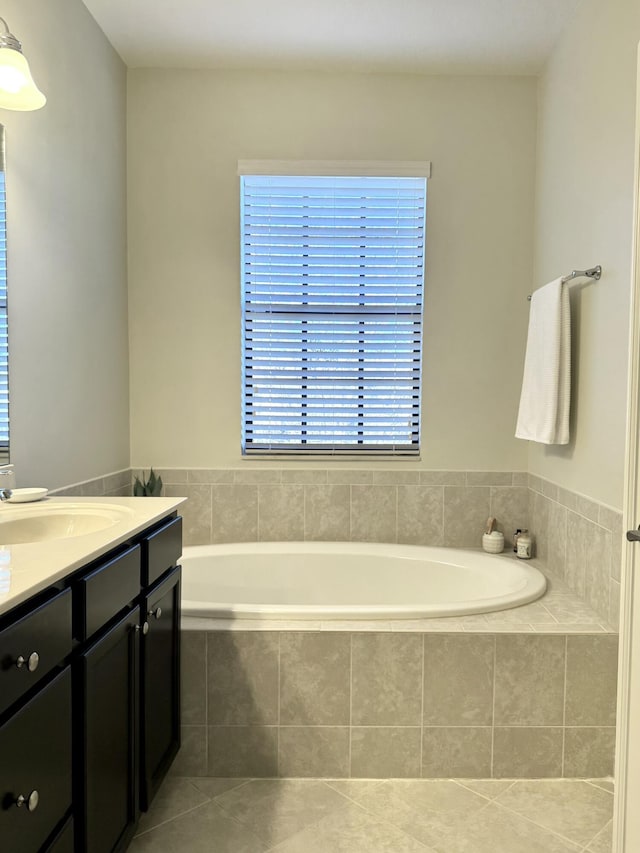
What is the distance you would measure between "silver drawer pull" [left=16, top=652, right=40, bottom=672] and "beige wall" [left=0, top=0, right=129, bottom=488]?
1088 millimetres

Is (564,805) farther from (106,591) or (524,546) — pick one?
(106,591)

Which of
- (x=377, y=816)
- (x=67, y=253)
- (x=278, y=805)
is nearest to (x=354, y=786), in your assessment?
(x=377, y=816)

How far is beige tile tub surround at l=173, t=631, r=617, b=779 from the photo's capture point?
196 cm

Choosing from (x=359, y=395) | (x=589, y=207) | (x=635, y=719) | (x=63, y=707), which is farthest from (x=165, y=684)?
(x=589, y=207)

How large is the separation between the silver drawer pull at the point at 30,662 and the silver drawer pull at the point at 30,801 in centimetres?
20

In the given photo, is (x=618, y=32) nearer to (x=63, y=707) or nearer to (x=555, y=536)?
(x=555, y=536)

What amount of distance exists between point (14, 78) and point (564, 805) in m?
2.64

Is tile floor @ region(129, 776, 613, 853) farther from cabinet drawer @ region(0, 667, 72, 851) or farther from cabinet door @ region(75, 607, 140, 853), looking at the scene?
cabinet drawer @ region(0, 667, 72, 851)

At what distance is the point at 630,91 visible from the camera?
6.51 feet

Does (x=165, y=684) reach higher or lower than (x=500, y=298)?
lower

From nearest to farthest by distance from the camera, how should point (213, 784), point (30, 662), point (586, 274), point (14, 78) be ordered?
point (30, 662) < point (14, 78) < point (213, 784) < point (586, 274)

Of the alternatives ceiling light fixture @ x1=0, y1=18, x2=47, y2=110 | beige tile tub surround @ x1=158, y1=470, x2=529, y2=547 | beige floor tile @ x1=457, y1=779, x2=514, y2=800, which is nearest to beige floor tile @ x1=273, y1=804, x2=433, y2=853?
beige floor tile @ x1=457, y1=779, x2=514, y2=800

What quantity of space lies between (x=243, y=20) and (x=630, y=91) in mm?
1577

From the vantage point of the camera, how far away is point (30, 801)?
0.99 meters
